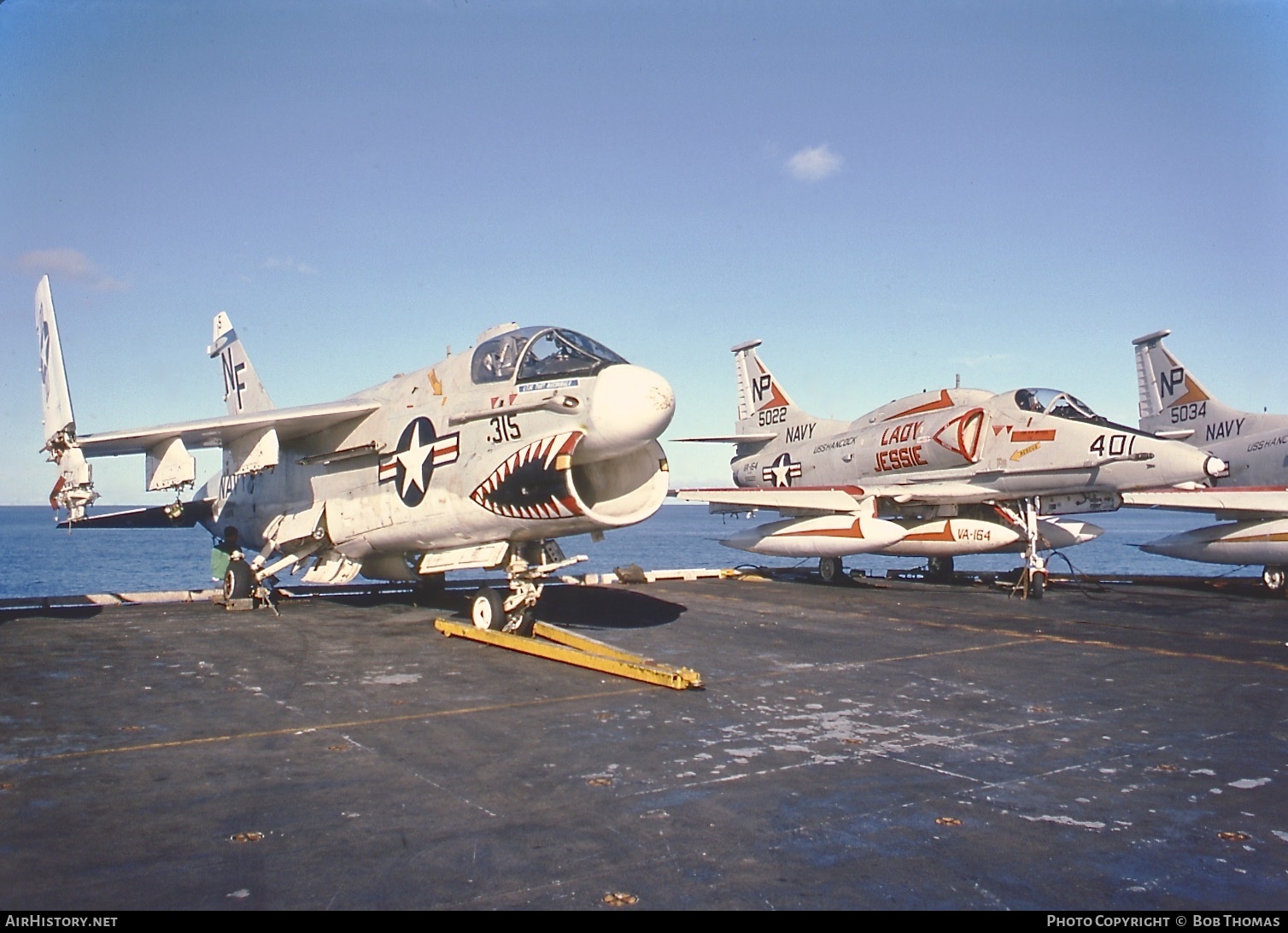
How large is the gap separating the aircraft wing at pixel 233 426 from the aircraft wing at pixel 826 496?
25.8 feet

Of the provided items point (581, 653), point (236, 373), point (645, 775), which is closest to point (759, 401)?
point (236, 373)

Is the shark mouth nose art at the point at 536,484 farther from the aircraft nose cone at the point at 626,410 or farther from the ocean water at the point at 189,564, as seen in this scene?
the ocean water at the point at 189,564

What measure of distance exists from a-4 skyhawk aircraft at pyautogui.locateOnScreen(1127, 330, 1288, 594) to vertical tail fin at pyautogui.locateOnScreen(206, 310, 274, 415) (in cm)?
1737

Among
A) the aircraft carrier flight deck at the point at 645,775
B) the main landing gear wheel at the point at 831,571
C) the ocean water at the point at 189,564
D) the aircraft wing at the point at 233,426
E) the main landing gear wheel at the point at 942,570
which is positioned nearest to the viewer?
the aircraft carrier flight deck at the point at 645,775

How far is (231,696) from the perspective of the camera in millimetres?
8078

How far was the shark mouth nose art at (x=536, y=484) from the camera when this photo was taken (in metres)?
10.3

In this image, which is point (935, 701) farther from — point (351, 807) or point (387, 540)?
point (387, 540)

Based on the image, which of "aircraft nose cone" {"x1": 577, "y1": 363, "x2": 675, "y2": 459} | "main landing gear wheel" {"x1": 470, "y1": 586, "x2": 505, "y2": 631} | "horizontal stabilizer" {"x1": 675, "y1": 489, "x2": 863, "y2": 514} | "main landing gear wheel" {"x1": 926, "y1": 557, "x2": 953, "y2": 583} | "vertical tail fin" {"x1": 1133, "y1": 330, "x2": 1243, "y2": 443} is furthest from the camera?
"vertical tail fin" {"x1": 1133, "y1": 330, "x2": 1243, "y2": 443}

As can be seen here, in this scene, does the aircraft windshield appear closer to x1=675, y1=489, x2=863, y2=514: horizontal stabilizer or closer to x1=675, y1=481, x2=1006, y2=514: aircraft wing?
x1=675, y1=481, x2=1006, y2=514: aircraft wing

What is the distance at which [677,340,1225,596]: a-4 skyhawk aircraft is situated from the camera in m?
17.2

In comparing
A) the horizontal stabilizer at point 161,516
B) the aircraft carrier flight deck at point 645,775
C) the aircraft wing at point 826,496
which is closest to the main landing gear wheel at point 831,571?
the aircraft wing at point 826,496

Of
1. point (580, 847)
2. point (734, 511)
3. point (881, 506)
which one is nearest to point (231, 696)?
point (580, 847)

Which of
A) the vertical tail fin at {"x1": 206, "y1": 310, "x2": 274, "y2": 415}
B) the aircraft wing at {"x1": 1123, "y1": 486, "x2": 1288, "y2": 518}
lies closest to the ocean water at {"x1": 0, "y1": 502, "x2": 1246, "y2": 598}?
the aircraft wing at {"x1": 1123, "y1": 486, "x2": 1288, "y2": 518}

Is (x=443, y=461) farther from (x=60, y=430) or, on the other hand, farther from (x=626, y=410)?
(x=60, y=430)
